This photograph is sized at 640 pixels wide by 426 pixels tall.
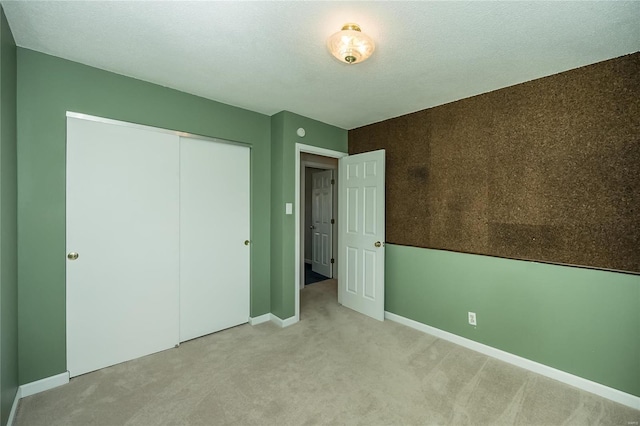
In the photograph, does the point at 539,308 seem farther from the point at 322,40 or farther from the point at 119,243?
the point at 119,243

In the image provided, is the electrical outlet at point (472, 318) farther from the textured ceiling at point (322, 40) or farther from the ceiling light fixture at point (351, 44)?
the ceiling light fixture at point (351, 44)

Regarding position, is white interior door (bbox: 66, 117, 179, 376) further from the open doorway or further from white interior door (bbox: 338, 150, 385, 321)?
the open doorway

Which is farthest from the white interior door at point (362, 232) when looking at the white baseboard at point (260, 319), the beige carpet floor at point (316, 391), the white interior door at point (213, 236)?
the white interior door at point (213, 236)

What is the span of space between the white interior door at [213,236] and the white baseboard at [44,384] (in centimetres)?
83

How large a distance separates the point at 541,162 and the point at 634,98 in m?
0.62

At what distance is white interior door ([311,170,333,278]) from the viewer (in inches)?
204

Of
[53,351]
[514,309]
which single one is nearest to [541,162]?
[514,309]

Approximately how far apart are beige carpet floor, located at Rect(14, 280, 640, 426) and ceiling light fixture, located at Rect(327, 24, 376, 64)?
2.27m

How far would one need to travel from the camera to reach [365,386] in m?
2.04

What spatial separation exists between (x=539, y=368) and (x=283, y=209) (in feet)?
8.81

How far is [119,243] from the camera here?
2.28m

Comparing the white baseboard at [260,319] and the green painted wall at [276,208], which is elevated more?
the green painted wall at [276,208]

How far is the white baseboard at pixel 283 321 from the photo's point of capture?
3.07 metres

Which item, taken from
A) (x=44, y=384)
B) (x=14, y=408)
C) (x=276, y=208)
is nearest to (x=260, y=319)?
(x=276, y=208)
